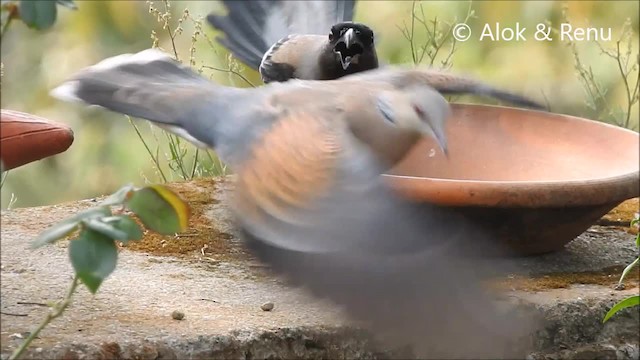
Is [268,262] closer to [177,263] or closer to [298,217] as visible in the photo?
[298,217]

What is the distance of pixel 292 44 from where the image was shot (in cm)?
289

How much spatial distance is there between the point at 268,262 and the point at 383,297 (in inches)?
8.4

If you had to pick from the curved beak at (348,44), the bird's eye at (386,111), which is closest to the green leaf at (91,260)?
the bird's eye at (386,111)

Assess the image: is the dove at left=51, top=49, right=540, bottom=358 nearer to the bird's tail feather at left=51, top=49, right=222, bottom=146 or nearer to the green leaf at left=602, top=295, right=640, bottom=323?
the bird's tail feather at left=51, top=49, right=222, bottom=146

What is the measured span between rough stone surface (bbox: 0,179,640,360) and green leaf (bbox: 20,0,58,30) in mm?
476

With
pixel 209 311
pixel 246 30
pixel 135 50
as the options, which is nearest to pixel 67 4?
pixel 209 311

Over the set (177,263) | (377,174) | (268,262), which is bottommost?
(177,263)

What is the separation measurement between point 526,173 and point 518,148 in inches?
3.4

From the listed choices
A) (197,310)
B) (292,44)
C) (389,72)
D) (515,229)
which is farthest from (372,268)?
(292,44)

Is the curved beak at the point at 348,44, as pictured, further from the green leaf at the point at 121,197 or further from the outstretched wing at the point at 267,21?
the green leaf at the point at 121,197

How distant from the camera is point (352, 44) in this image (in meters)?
2.68

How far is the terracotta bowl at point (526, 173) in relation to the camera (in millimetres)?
1976

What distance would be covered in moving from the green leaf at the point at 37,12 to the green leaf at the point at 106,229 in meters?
0.29


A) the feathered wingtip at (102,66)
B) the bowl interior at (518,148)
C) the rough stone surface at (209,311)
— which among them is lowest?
the rough stone surface at (209,311)
